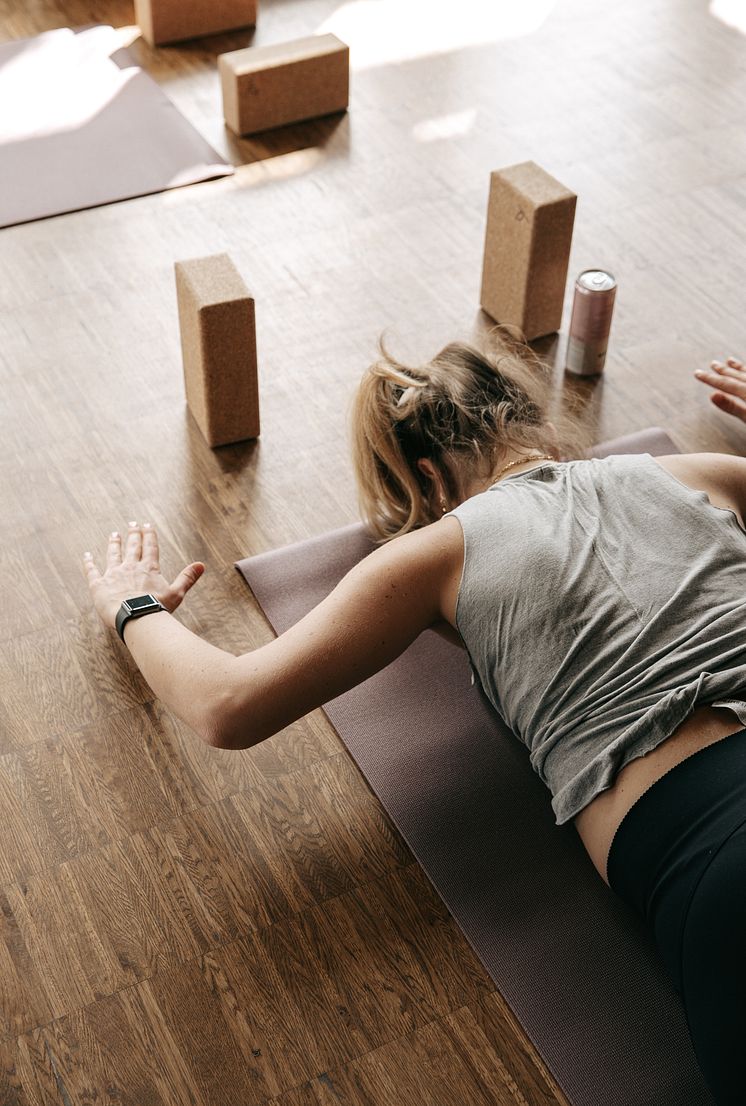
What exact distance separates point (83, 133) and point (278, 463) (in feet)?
4.59

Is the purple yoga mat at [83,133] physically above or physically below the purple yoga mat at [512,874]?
above

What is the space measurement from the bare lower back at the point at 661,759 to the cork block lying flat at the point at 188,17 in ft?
9.68

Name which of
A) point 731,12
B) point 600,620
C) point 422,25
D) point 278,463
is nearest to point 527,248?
point 278,463

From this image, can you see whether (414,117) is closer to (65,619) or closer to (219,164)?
(219,164)

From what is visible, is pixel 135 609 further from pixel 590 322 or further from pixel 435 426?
pixel 590 322

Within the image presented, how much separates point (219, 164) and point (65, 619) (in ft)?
5.14

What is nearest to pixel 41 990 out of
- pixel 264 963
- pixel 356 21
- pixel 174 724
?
pixel 264 963

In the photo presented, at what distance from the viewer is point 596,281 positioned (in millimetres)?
2580

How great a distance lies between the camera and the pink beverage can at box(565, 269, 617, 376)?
2566mm

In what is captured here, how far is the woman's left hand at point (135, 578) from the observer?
6.61ft

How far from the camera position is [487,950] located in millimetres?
1714

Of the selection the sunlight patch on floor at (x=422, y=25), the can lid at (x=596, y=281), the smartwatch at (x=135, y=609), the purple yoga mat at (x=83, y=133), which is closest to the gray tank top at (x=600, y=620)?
the smartwatch at (x=135, y=609)

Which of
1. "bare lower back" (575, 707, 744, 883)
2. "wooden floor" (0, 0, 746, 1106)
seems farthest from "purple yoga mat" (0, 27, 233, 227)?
"bare lower back" (575, 707, 744, 883)

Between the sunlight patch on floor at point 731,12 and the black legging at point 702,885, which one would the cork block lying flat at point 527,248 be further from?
the sunlight patch on floor at point 731,12
